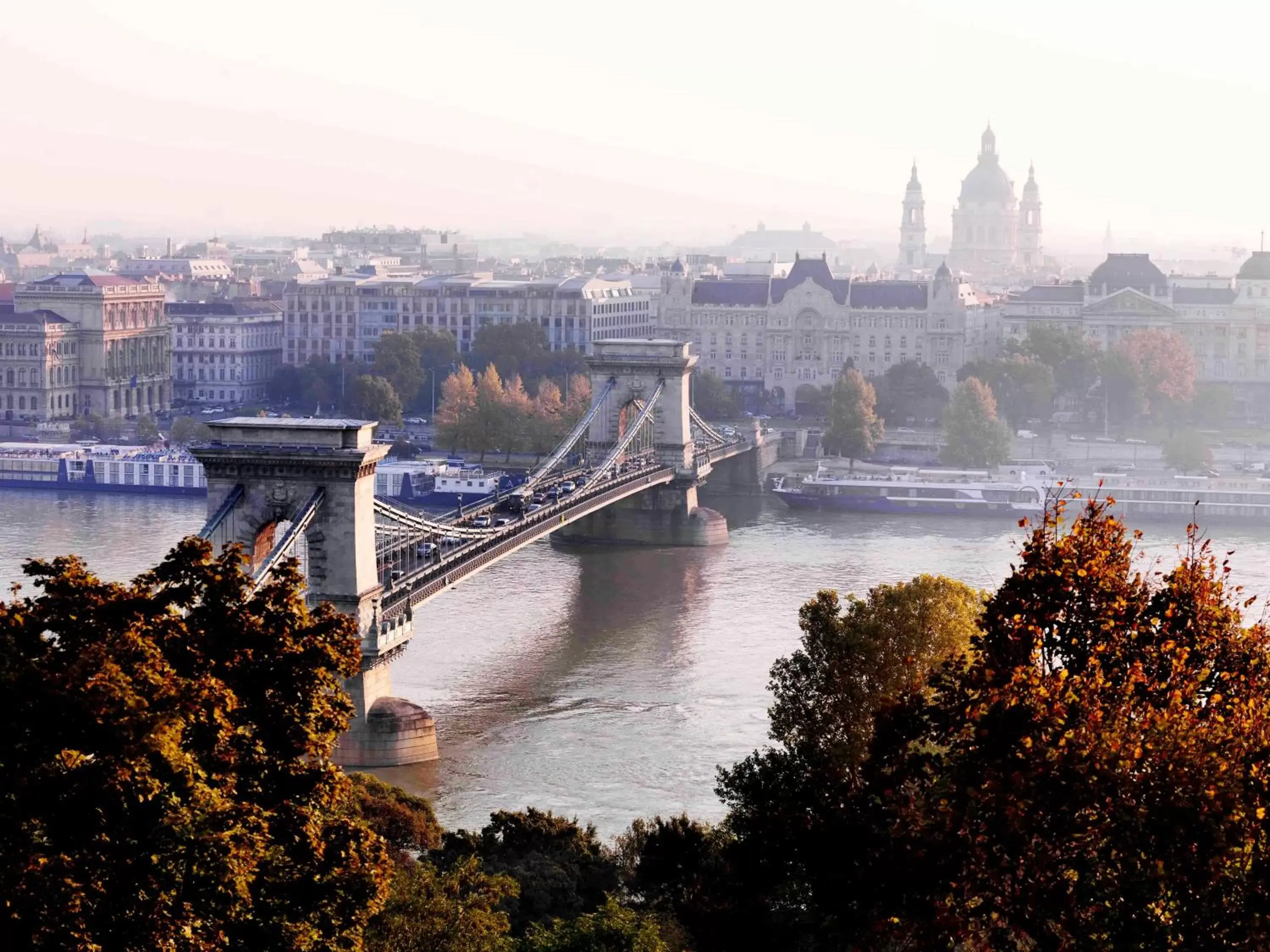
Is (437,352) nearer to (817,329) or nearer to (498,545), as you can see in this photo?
(817,329)

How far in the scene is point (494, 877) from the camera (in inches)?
535

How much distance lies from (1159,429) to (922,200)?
185 feet

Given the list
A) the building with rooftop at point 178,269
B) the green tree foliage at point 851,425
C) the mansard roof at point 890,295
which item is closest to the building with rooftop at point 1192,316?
the mansard roof at point 890,295

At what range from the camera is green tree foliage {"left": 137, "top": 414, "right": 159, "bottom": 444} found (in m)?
48.7

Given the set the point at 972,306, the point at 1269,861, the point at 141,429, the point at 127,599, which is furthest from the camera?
the point at 972,306

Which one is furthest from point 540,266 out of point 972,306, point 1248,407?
point 1248,407

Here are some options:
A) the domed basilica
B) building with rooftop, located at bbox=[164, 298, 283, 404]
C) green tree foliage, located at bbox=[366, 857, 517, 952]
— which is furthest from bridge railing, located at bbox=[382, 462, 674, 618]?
the domed basilica

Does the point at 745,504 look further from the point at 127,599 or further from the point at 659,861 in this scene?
the point at 127,599

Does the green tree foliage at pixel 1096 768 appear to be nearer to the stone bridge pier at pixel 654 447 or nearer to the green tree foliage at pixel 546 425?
the stone bridge pier at pixel 654 447

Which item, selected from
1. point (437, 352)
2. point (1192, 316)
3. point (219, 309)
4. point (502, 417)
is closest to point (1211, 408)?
point (1192, 316)

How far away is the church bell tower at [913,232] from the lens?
341 feet

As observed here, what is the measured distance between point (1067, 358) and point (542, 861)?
39675 mm

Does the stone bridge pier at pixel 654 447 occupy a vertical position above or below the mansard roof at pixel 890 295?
below

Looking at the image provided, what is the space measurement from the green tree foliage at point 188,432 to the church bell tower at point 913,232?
2299 inches
